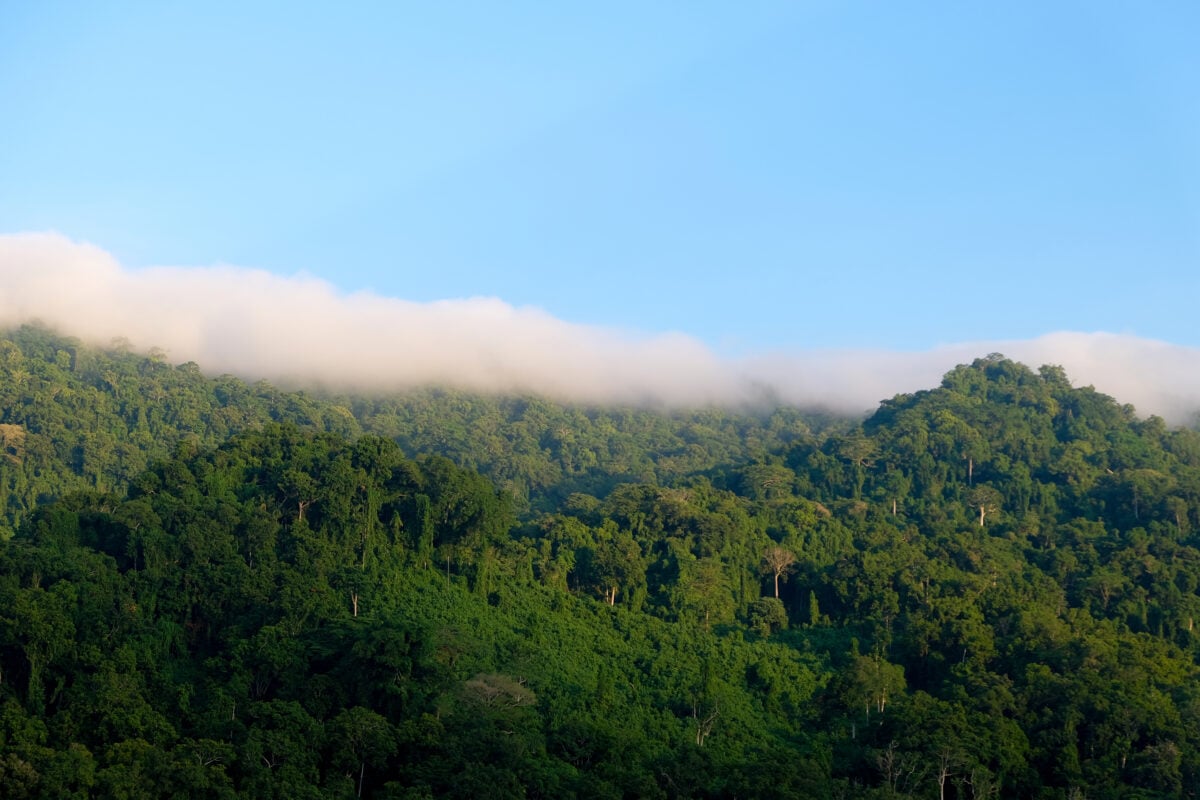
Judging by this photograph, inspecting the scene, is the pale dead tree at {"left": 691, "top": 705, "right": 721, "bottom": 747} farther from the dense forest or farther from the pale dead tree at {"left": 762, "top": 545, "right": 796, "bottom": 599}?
the pale dead tree at {"left": 762, "top": 545, "right": 796, "bottom": 599}

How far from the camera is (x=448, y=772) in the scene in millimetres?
27875

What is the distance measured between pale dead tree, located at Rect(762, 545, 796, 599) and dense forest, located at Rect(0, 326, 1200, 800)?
10 cm

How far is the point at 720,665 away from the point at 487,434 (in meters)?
37.2

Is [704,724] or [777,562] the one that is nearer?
[704,724]

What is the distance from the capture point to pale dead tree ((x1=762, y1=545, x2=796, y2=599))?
147 feet

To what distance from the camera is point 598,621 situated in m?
40.1

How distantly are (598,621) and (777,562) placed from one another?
25.0 ft

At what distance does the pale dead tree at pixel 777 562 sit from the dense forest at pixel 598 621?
0.34 feet

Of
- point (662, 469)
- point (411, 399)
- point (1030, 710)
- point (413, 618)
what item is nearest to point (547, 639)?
point (413, 618)

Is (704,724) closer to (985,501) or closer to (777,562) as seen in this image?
(777,562)

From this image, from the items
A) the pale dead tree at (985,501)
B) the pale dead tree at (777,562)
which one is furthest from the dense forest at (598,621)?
the pale dead tree at (985,501)

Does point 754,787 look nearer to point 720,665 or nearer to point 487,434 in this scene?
point 720,665

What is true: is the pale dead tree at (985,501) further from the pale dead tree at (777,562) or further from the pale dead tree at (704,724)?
the pale dead tree at (704,724)

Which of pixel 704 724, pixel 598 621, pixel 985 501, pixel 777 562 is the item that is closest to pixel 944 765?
pixel 704 724
